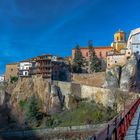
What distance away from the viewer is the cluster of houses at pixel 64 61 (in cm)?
6556

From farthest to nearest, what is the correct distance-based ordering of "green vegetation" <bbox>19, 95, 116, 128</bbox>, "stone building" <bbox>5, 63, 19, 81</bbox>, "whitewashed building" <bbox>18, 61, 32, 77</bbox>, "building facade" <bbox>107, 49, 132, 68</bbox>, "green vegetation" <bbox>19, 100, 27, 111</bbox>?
"stone building" <bbox>5, 63, 19, 81</bbox> → "whitewashed building" <bbox>18, 61, 32, 77</bbox> → "building facade" <bbox>107, 49, 132, 68</bbox> → "green vegetation" <bbox>19, 100, 27, 111</bbox> → "green vegetation" <bbox>19, 95, 116, 128</bbox>

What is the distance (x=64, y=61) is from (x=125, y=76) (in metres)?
17.7

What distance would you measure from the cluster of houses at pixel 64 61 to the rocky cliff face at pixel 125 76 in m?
3.57

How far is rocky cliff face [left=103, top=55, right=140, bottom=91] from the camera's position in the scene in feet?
201

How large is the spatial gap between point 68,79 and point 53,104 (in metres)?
11.6

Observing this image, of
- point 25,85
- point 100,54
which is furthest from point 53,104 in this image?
point 100,54

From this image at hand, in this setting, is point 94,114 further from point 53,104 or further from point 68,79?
point 68,79

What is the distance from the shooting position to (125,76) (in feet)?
204

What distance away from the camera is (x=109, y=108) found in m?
52.2

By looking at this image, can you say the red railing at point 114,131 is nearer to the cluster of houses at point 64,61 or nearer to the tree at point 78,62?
the cluster of houses at point 64,61

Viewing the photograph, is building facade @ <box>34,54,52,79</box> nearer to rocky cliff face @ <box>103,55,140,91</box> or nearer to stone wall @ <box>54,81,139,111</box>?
stone wall @ <box>54,81,139,111</box>

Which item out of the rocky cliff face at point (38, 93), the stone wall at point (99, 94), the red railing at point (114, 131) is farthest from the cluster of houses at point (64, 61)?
the red railing at point (114, 131)

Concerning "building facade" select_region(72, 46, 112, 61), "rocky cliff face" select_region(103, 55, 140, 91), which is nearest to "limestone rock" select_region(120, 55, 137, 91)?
"rocky cliff face" select_region(103, 55, 140, 91)

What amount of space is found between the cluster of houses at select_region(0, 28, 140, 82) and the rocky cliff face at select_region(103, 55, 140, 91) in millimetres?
3567
